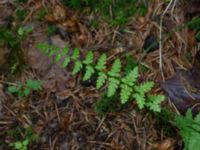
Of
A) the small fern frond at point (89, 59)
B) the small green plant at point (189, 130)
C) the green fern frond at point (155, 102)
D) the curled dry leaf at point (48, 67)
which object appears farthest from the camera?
the curled dry leaf at point (48, 67)

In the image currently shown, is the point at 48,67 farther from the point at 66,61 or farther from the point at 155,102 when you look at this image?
the point at 155,102

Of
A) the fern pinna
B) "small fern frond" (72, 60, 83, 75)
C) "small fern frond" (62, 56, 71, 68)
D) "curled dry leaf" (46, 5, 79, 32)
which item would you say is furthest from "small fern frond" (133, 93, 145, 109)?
"curled dry leaf" (46, 5, 79, 32)

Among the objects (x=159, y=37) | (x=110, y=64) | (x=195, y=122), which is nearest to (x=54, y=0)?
(x=110, y=64)

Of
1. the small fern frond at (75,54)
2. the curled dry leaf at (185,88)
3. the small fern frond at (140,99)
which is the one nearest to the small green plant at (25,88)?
the small fern frond at (75,54)

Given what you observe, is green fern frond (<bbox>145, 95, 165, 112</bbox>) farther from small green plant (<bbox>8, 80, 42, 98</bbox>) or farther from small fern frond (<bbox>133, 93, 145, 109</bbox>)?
small green plant (<bbox>8, 80, 42, 98</bbox>)

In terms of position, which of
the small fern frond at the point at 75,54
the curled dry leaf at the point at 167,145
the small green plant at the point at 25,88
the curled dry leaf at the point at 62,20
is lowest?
the curled dry leaf at the point at 167,145

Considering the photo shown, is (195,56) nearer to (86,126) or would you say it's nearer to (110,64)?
(110,64)

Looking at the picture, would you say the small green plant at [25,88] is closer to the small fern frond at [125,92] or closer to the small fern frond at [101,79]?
the small fern frond at [101,79]
